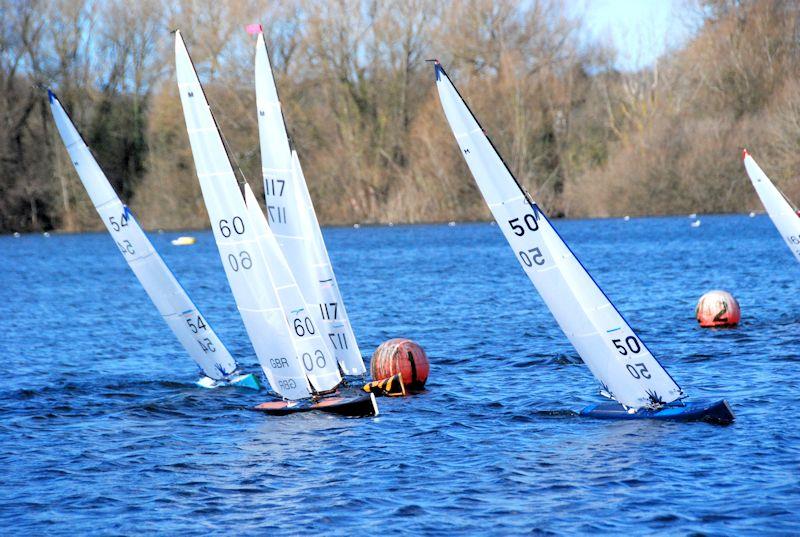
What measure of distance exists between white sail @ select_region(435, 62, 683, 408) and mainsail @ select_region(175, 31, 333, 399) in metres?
3.40

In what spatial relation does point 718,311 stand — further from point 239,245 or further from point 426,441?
point 239,245

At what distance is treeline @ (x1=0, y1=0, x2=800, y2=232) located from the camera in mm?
73438

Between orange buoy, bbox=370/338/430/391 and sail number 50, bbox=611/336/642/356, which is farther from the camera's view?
orange buoy, bbox=370/338/430/391

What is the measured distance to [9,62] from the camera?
81000mm

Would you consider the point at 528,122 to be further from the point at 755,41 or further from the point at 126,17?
the point at 126,17

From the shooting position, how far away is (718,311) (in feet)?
82.1

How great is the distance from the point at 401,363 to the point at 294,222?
2692mm

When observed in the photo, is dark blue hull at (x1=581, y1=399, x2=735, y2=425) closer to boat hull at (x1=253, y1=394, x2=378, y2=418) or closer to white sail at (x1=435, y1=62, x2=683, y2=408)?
white sail at (x1=435, y1=62, x2=683, y2=408)

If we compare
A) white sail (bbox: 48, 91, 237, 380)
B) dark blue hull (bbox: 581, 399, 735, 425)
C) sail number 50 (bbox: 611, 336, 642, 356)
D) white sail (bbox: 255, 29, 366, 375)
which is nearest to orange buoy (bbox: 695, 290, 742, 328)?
white sail (bbox: 255, 29, 366, 375)

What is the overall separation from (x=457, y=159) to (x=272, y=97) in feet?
196

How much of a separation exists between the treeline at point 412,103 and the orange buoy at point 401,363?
52.8 meters

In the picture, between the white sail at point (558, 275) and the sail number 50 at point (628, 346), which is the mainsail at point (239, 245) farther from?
the sail number 50 at point (628, 346)

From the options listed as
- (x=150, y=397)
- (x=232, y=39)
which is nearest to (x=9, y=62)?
(x=232, y=39)

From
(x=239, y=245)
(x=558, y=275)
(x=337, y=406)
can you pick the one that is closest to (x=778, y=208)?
(x=558, y=275)
